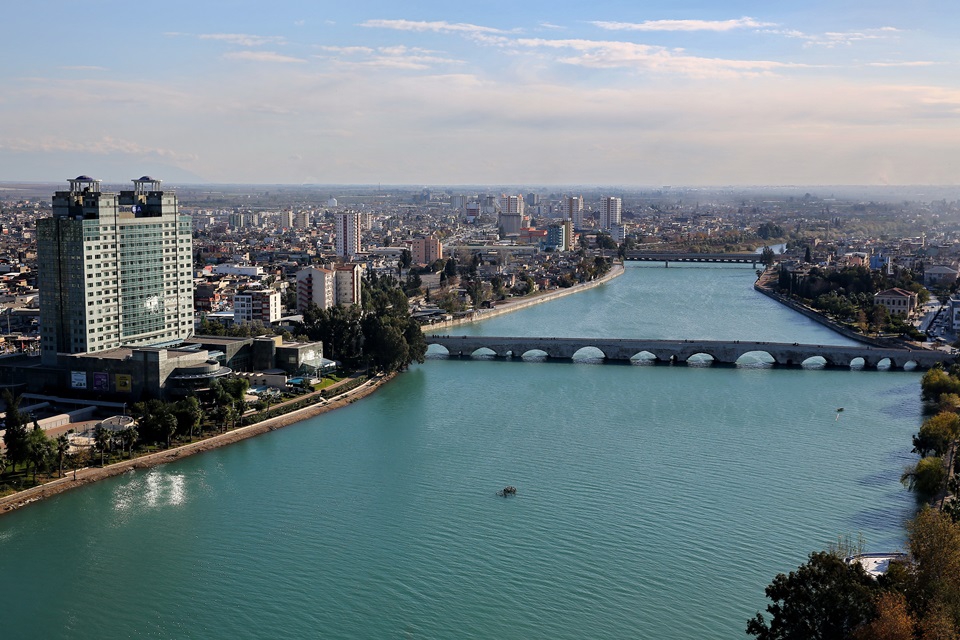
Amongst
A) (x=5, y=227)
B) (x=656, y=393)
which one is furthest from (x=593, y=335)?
(x=5, y=227)

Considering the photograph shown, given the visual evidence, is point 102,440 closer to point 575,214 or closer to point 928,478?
point 928,478

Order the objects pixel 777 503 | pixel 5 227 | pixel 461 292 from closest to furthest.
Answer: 1. pixel 777 503
2. pixel 461 292
3. pixel 5 227

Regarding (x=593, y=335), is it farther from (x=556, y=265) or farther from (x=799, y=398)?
(x=556, y=265)

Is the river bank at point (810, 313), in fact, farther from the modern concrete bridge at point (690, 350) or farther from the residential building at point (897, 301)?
the modern concrete bridge at point (690, 350)

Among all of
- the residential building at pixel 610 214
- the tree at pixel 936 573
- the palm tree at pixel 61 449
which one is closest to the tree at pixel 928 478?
the tree at pixel 936 573

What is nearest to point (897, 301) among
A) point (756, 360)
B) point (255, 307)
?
point (756, 360)
